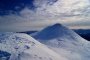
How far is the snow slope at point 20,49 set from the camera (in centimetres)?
1222

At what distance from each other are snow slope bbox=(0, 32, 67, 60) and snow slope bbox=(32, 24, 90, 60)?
191 centimetres

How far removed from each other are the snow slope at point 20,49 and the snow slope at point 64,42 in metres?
1.91

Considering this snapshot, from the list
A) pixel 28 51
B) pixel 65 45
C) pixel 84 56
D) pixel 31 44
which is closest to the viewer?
pixel 28 51

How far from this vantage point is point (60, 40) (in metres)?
19.2

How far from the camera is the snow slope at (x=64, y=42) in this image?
54.2 ft

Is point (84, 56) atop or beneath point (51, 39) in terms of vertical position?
beneath

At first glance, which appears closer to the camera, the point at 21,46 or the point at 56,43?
the point at 21,46

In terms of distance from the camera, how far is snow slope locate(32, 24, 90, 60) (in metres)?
16.5

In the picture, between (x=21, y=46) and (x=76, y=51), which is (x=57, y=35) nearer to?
(x=76, y=51)

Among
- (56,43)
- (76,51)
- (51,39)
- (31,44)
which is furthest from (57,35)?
(31,44)

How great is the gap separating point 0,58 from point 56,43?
7196 mm

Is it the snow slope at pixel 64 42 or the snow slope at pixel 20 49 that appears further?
the snow slope at pixel 64 42

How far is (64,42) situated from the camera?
18891 mm

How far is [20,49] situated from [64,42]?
667cm
